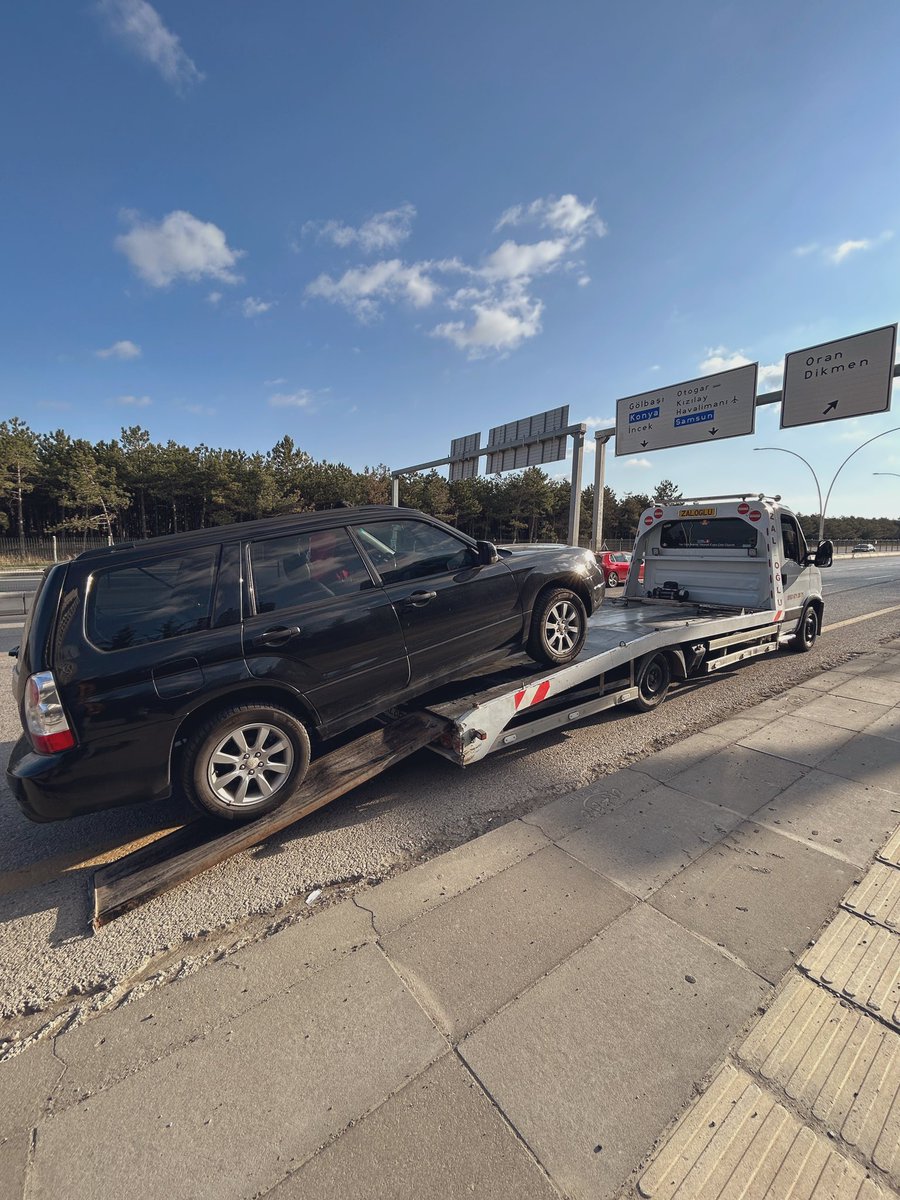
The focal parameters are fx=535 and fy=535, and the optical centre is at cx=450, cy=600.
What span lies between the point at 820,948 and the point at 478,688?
248cm

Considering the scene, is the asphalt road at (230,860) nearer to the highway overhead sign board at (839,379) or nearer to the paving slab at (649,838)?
the paving slab at (649,838)

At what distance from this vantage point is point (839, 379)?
482 inches

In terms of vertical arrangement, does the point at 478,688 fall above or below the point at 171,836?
above

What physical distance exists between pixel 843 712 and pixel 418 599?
4.68 meters

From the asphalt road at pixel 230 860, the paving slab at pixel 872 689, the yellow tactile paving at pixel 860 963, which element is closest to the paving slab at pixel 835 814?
the yellow tactile paving at pixel 860 963

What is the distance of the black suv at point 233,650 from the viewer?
2631 mm

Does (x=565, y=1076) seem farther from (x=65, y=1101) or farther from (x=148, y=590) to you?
(x=148, y=590)

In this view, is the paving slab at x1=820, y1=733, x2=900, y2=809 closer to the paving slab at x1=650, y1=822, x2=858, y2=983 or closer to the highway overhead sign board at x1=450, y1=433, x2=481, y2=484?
the paving slab at x1=650, y1=822, x2=858, y2=983

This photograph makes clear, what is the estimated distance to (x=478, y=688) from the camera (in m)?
4.22

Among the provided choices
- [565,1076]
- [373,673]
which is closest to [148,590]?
[373,673]

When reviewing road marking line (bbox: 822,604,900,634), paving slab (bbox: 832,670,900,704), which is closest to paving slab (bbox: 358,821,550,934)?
paving slab (bbox: 832,670,900,704)

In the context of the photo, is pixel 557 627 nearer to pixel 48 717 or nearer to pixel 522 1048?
pixel 522 1048

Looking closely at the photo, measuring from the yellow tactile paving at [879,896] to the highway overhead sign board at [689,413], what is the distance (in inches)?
562

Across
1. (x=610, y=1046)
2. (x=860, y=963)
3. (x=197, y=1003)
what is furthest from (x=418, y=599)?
(x=860, y=963)
